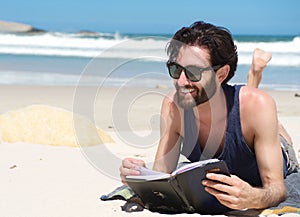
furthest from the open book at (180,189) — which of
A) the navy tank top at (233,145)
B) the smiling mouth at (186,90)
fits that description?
the smiling mouth at (186,90)

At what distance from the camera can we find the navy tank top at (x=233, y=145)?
3512 millimetres

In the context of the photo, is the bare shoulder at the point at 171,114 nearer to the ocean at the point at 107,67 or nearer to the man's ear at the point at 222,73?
the man's ear at the point at 222,73

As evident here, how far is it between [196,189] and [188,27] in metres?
1.01

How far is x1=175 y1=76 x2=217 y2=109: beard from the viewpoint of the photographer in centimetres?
339

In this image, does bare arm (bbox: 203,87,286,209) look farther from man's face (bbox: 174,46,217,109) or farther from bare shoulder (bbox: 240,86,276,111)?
man's face (bbox: 174,46,217,109)

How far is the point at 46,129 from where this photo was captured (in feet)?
19.2

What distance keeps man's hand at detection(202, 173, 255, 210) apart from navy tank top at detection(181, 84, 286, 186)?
1.24 feet

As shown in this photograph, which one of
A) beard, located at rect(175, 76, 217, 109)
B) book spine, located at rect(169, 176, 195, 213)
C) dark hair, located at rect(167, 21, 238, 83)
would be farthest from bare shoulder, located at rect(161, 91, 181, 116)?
book spine, located at rect(169, 176, 195, 213)

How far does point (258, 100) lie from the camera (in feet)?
11.4

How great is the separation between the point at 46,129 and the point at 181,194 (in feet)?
9.44

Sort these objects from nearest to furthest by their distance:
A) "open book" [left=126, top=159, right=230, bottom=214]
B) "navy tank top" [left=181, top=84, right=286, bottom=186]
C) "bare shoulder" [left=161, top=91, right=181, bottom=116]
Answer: "open book" [left=126, top=159, right=230, bottom=214]
"navy tank top" [left=181, top=84, right=286, bottom=186]
"bare shoulder" [left=161, top=91, right=181, bottom=116]

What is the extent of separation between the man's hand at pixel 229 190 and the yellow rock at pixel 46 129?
9.27 feet

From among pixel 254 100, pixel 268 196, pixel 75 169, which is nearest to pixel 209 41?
pixel 254 100

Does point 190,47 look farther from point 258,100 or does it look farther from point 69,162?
point 69,162
